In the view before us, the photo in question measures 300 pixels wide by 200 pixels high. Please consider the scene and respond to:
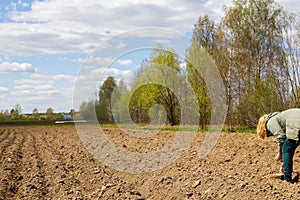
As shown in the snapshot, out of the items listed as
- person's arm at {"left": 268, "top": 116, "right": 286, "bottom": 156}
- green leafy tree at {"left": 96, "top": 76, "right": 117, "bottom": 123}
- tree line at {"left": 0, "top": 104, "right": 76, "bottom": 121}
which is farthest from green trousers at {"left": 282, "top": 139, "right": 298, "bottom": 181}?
tree line at {"left": 0, "top": 104, "right": 76, "bottom": 121}

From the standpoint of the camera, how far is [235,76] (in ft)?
74.4

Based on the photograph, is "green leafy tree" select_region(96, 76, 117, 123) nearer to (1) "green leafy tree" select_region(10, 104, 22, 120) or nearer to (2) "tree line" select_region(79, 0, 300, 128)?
(2) "tree line" select_region(79, 0, 300, 128)

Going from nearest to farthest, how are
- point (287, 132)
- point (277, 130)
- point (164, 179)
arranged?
point (287, 132) < point (277, 130) < point (164, 179)

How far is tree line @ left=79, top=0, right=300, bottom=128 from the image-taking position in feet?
63.9

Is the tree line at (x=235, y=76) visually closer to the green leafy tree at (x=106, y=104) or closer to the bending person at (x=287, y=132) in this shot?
the green leafy tree at (x=106, y=104)

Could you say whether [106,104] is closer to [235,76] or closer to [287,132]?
[235,76]

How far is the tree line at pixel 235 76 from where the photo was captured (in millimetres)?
19484

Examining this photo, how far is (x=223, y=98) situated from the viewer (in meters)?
22.3

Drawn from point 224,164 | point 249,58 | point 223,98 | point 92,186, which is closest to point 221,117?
point 223,98

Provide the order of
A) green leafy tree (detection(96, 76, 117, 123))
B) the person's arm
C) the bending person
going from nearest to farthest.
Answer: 1. the bending person
2. the person's arm
3. green leafy tree (detection(96, 76, 117, 123))

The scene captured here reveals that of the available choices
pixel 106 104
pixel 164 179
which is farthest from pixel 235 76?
pixel 164 179

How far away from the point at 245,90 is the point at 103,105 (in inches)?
284

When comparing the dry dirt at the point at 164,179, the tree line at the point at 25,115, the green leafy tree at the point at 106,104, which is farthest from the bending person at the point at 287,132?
the tree line at the point at 25,115

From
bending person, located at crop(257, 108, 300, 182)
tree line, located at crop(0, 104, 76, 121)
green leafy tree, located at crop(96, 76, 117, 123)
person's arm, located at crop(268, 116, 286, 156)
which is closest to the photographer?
bending person, located at crop(257, 108, 300, 182)
